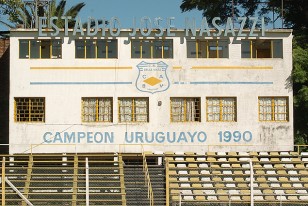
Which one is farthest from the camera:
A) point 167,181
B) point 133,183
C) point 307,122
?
point 307,122

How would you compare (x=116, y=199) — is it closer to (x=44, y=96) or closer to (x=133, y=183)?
(x=133, y=183)

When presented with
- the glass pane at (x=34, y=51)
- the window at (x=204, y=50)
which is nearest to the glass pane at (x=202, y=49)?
the window at (x=204, y=50)

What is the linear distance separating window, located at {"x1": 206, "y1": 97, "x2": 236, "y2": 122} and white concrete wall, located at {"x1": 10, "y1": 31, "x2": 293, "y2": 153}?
0.73ft

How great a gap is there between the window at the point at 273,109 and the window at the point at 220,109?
134cm

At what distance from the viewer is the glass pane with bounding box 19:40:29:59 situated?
3597cm

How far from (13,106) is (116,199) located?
8.78 m

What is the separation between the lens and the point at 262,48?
3666 cm

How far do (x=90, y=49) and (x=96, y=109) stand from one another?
2.87 m

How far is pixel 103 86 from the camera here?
3572cm

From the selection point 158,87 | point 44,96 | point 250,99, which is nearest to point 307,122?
point 250,99

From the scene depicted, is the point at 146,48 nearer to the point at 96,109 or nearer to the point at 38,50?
the point at 96,109

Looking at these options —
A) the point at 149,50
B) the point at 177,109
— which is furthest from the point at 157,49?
the point at 177,109

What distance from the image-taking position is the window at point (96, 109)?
35719 mm

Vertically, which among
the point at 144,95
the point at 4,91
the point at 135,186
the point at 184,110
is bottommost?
the point at 135,186
